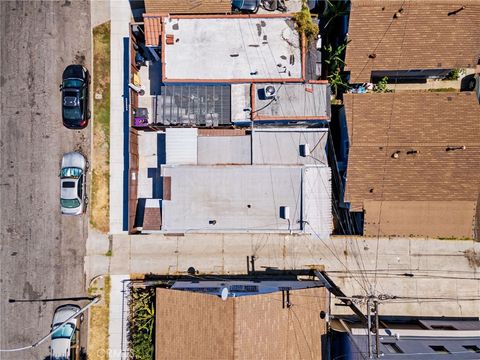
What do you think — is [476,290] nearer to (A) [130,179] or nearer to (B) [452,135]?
(B) [452,135]

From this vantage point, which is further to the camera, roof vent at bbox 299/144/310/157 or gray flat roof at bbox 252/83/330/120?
roof vent at bbox 299/144/310/157

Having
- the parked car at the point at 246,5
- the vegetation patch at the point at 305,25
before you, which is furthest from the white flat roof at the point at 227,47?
the parked car at the point at 246,5

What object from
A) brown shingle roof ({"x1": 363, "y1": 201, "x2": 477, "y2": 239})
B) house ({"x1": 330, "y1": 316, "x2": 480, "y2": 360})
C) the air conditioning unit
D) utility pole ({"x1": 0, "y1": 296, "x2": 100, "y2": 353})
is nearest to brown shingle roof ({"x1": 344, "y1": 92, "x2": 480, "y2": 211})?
brown shingle roof ({"x1": 363, "y1": 201, "x2": 477, "y2": 239})

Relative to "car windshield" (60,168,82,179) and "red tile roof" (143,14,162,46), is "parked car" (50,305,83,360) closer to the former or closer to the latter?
"car windshield" (60,168,82,179)

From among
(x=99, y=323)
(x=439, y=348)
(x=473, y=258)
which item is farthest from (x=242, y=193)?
(x=473, y=258)

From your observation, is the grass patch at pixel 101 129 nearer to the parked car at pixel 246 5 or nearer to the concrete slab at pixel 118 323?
the concrete slab at pixel 118 323

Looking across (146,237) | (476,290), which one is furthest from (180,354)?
(476,290)

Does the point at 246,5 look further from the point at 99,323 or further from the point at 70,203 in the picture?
the point at 99,323
